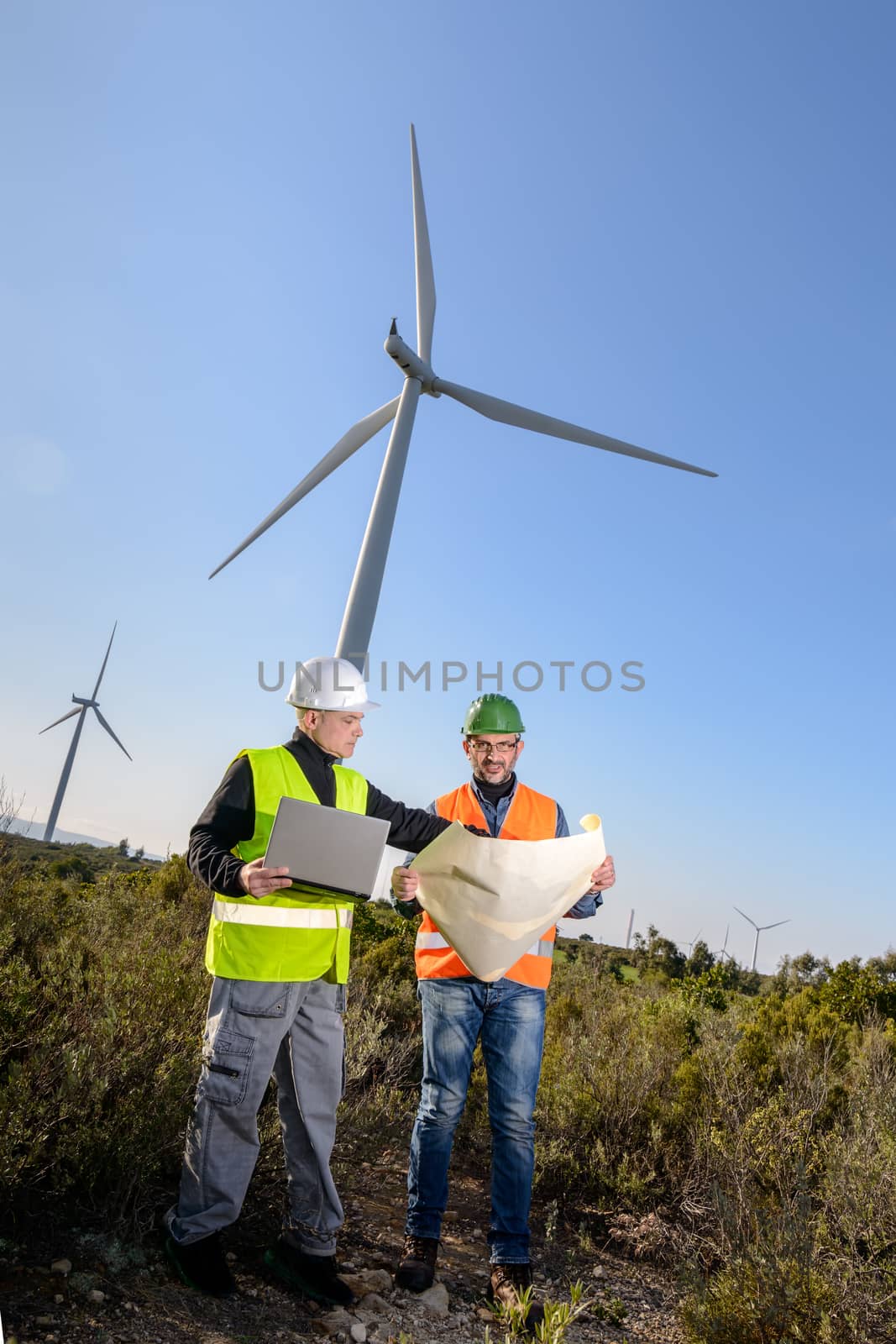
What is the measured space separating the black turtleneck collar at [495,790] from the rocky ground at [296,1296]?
209 centimetres

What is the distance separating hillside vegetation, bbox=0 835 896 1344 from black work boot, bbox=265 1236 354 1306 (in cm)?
53

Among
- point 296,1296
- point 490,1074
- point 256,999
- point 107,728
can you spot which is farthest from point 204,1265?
point 107,728

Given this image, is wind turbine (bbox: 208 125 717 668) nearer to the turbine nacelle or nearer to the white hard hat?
the turbine nacelle

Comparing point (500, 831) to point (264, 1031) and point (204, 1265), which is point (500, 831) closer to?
point (264, 1031)

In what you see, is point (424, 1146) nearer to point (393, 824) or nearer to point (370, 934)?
point (393, 824)

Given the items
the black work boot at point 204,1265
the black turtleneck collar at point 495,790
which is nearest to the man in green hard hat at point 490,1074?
the black turtleneck collar at point 495,790

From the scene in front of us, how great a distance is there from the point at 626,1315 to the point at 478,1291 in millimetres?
671

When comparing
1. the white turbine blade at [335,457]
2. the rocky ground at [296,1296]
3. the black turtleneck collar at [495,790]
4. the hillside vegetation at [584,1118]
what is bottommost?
the rocky ground at [296,1296]

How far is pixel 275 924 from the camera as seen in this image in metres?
3.34

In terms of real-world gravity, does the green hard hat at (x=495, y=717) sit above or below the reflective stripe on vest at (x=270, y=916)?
above

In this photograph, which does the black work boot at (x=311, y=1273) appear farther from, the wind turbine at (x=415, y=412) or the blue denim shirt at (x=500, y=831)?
the wind turbine at (x=415, y=412)

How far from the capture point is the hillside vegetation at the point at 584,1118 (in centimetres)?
319

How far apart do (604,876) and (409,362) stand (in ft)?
34.2

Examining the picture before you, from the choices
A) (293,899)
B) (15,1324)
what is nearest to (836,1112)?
(293,899)
